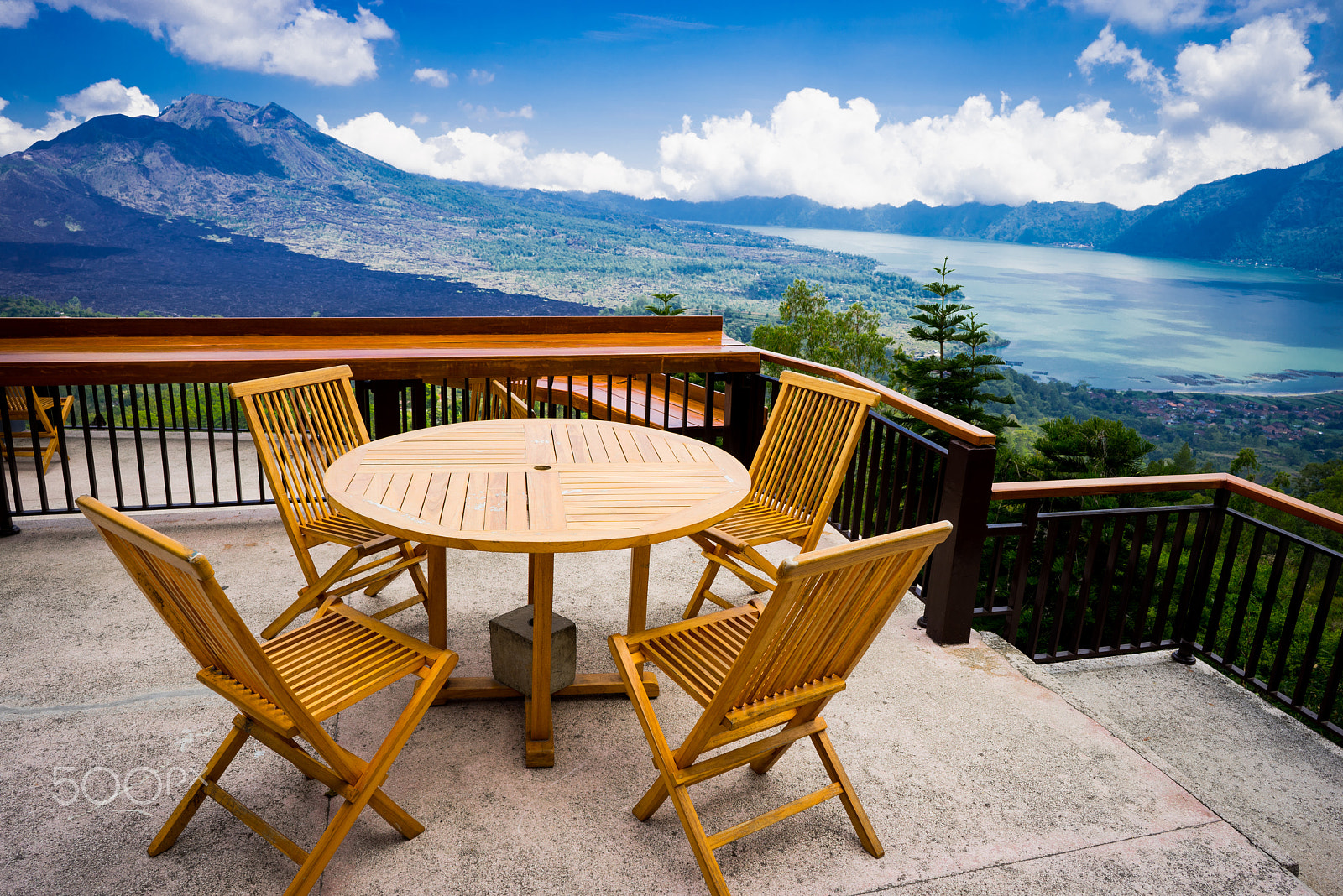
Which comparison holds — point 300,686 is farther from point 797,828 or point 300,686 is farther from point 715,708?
point 797,828

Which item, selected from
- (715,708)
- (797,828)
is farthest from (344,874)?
(797,828)

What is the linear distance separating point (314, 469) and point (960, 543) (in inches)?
101

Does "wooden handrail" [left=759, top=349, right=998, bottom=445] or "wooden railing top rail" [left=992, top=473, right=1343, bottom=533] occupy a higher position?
"wooden handrail" [left=759, top=349, right=998, bottom=445]

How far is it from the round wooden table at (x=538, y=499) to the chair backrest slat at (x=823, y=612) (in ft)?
1.46

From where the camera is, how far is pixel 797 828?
79.7 inches

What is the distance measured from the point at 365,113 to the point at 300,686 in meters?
76.4

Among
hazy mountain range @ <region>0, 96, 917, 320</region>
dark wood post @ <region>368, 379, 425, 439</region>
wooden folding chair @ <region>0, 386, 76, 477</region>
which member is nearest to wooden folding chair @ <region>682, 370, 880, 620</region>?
dark wood post @ <region>368, 379, 425, 439</region>

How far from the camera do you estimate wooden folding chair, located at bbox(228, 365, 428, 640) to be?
2.63 m

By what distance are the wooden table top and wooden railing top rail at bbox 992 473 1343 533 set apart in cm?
129

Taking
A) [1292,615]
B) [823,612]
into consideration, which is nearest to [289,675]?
[823,612]

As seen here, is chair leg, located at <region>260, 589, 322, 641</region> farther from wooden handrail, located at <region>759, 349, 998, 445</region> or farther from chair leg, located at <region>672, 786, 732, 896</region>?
wooden handrail, located at <region>759, 349, 998, 445</region>

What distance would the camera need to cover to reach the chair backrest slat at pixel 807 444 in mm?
2930

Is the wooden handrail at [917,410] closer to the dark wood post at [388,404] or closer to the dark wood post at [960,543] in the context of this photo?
the dark wood post at [960,543]

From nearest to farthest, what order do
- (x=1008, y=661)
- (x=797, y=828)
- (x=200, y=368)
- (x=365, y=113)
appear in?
(x=797, y=828) < (x=1008, y=661) < (x=200, y=368) < (x=365, y=113)
